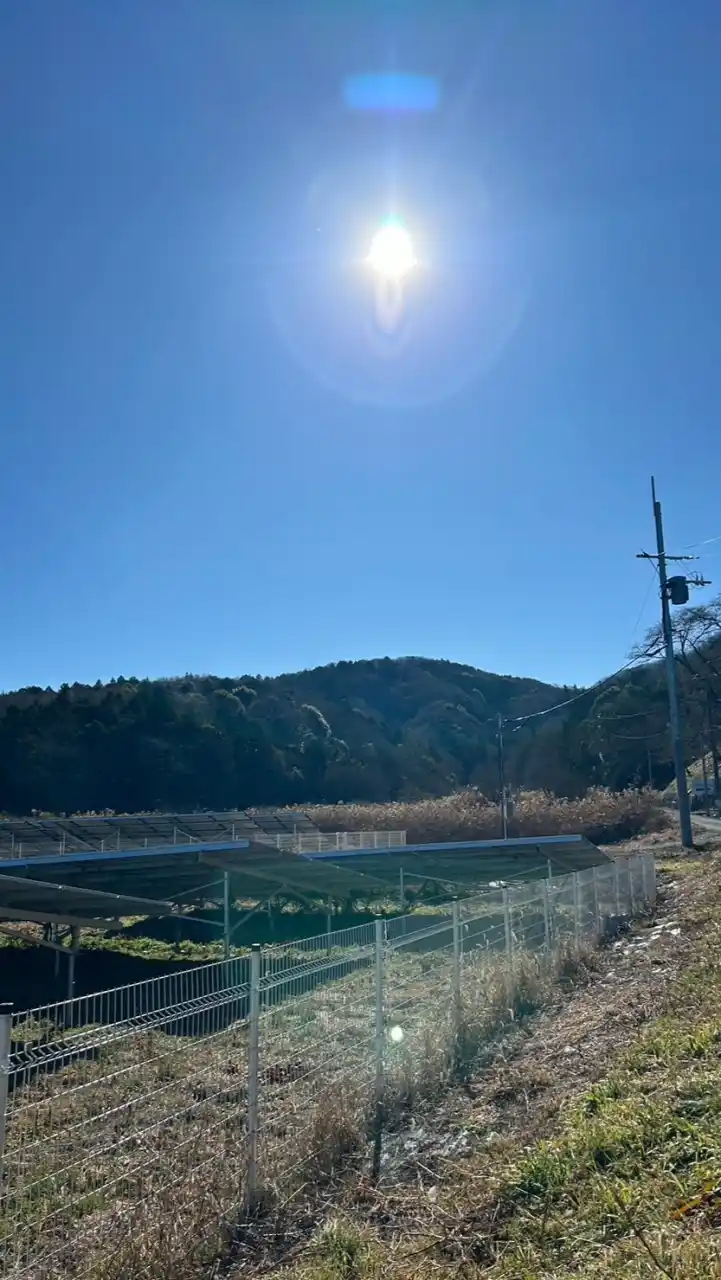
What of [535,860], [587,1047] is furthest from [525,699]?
[587,1047]

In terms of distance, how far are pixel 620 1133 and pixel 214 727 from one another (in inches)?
3002

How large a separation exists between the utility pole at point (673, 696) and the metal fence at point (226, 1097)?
55.3ft

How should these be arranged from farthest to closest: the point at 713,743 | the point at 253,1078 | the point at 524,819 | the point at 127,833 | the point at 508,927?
the point at 713,743 < the point at 524,819 < the point at 127,833 < the point at 508,927 < the point at 253,1078

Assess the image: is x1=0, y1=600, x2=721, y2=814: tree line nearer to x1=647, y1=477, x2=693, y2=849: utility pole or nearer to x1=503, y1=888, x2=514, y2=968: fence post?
x1=647, y1=477, x2=693, y2=849: utility pole

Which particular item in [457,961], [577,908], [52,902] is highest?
[457,961]

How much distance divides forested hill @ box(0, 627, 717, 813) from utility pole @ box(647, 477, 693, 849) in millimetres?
35164

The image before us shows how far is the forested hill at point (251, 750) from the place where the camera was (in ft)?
235

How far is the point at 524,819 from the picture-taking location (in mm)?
38750

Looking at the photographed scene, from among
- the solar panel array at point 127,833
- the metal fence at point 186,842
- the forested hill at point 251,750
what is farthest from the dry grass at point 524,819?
the forested hill at point 251,750

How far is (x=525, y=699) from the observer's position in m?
120

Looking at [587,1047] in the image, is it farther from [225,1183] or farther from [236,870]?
[236,870]

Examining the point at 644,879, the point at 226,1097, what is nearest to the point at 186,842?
the point at 644,879

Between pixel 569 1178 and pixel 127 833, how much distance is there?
27.2m

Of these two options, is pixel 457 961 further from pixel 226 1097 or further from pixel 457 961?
pixel 226 1097
